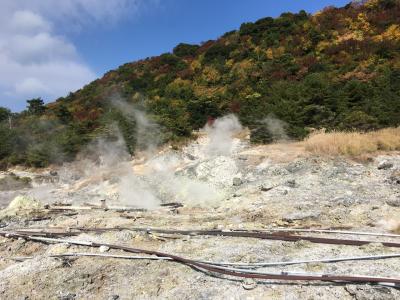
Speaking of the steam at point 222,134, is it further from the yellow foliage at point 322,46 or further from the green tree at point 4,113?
the green tree at point 4,113

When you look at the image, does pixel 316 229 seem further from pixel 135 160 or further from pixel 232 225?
pixel 135 160

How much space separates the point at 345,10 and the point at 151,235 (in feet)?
102

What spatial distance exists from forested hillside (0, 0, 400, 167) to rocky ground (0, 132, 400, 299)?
307 cm

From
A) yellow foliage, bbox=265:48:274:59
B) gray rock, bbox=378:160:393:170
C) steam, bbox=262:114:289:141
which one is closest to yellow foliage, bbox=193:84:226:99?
yellow foliage, bbox=265:48:274:59

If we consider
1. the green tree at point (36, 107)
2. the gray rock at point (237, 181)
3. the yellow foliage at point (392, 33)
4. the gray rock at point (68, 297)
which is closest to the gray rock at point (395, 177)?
the gray rock at point (237, 181)

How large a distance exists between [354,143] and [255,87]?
11.8m

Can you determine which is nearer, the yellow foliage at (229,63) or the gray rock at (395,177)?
the gray rock at (395,177)

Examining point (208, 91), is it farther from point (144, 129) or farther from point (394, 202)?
point (394, 202)

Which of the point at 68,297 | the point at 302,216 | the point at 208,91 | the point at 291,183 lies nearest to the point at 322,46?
the point at 208,91

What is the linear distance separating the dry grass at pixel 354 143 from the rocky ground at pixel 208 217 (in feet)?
1.65

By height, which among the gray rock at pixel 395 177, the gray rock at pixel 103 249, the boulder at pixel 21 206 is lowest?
the gray rock at pixel 395 177

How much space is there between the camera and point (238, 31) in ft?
123

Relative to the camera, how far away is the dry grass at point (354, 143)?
1570 centimetres

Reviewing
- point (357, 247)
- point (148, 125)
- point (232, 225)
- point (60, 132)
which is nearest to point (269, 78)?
point (148, 125)
